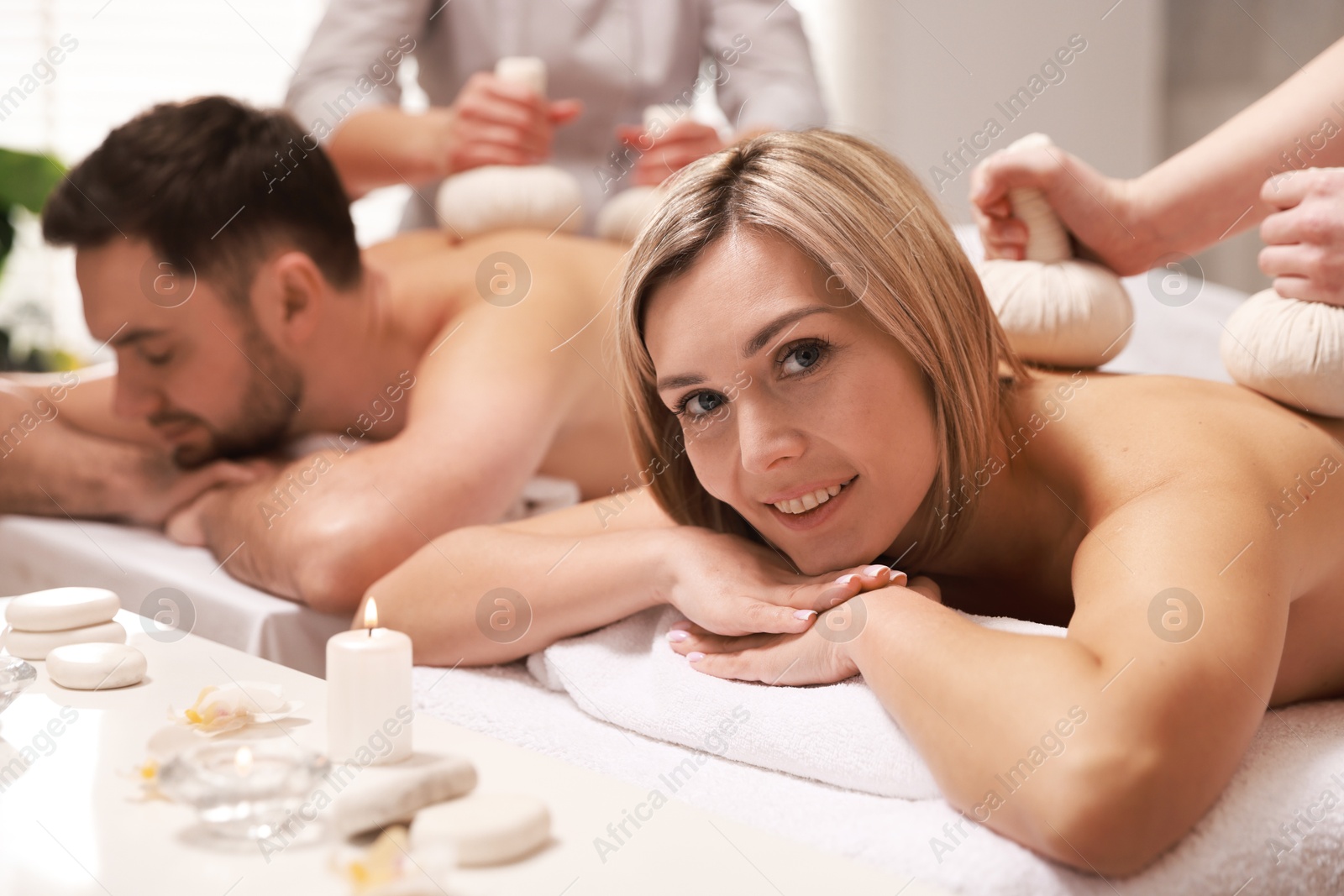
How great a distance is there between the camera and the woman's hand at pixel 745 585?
2.95 ft

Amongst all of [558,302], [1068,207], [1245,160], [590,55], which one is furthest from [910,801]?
[590,55]

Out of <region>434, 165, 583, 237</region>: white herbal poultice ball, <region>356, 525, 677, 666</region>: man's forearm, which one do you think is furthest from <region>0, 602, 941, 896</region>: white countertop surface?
<region>434, 165, 583, 237</region>: white herbal poultice ball

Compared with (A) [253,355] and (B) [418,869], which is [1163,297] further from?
(B) [418,869]

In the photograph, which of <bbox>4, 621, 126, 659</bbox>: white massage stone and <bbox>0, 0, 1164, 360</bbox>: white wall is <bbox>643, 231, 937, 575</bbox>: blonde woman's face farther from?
<bbox>0, 0, 1164, 360</bbox>: white wall

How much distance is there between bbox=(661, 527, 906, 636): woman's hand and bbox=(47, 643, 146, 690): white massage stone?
0.43m

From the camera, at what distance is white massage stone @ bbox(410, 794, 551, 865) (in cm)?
58

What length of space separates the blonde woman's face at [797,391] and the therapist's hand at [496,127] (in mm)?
974

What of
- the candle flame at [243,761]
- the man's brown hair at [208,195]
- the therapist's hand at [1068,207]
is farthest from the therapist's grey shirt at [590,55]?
the candle flame at [243,761]

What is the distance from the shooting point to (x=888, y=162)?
38.6 inches

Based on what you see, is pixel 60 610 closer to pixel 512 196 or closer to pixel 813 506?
pixel 813 506

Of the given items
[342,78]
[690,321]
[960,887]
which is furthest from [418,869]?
[342,78]

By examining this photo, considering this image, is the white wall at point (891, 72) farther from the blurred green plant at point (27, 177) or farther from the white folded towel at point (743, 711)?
the white folded towel at point (743, 711)

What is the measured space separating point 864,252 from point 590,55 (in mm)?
1458

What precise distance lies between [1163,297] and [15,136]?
2607 mm
